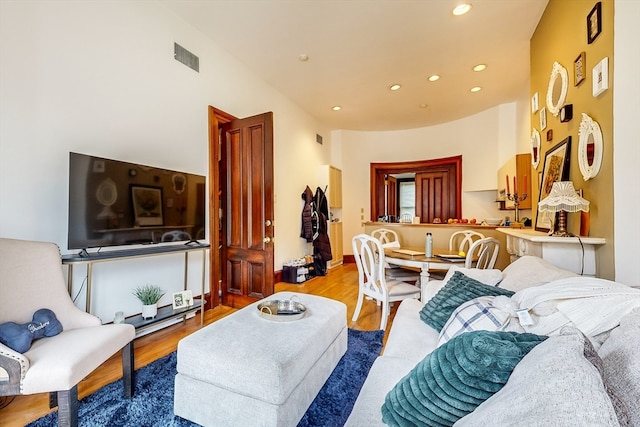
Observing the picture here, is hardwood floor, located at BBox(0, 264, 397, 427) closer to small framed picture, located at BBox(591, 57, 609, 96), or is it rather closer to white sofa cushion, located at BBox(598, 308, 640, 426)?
white sofa cushion, located at BBox(598, 308, 640, 426)

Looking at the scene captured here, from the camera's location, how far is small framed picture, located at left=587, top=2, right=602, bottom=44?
1.57m

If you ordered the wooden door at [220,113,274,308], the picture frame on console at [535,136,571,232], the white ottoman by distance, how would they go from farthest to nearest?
the wooden door at [220,113,274,308], the picture frame on console at [535,136,571,232], the white ottoman

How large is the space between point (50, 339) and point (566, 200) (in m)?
2.92

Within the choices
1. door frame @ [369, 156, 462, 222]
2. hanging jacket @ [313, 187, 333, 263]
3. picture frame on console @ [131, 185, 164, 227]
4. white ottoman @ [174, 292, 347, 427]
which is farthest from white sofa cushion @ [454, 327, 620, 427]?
door frame @ [369, 156, 462, 222]

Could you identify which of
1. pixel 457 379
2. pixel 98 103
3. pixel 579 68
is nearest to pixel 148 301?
pixel 98 103

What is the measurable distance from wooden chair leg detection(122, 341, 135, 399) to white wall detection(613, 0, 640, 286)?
2.70 meters

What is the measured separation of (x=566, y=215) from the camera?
1.93m

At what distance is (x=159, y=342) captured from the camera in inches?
89.4

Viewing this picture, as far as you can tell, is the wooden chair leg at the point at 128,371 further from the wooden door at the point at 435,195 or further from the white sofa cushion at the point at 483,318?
the wooden door at the point at 435,195

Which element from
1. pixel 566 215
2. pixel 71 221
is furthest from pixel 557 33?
pixel 71 221

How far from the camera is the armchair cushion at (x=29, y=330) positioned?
48.6 inches

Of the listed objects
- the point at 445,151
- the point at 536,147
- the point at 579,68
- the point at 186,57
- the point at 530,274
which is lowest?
the point at 530,274

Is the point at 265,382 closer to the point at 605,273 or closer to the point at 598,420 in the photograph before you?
the point at 598,420

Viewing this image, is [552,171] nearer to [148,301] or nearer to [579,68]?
[579,68]
